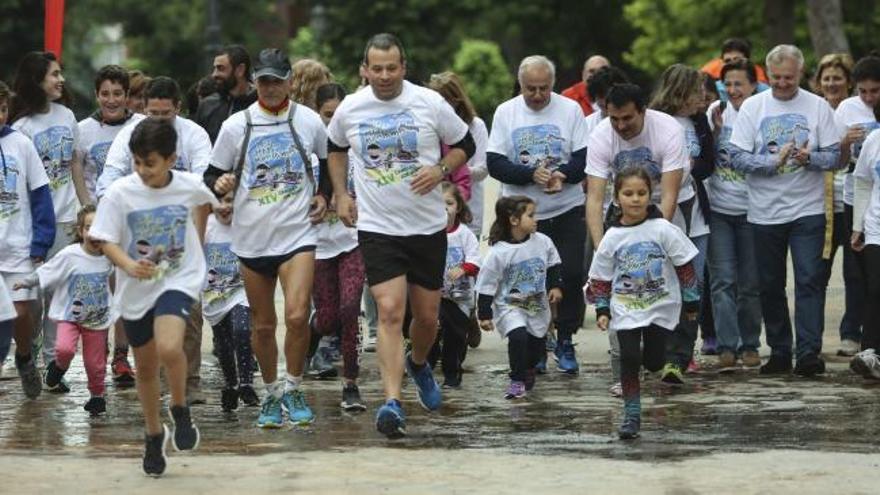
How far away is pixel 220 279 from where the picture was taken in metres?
12.9

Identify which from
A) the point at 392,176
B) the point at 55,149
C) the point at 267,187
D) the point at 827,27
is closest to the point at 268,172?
the point at 267,187

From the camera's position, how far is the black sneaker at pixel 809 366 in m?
14.0

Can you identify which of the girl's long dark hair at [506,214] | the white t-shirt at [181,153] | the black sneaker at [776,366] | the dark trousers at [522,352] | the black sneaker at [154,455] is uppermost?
the white t-shirt at [181,153]

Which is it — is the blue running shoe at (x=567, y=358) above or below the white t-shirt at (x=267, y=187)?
below

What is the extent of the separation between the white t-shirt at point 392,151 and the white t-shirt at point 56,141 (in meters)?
3.13

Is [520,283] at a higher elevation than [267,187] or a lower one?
lower

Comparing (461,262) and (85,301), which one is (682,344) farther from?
(85,301)

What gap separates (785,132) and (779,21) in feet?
102

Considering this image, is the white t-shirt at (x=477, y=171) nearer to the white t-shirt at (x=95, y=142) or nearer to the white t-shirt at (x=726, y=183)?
the white t-shirt at (x=726, y=183)

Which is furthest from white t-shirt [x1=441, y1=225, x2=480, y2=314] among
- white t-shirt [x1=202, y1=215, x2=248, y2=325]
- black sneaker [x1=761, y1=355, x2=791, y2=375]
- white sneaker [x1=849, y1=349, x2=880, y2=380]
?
white sneaker [x1=849, y1=349, x2=880, y2=380]

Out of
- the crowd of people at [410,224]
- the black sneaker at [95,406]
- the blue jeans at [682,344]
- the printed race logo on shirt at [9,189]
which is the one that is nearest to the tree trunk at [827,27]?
the crowd of people at [410,224]

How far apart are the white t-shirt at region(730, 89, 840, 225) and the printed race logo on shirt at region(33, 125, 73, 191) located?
14.0ft

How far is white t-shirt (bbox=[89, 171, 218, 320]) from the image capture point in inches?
408

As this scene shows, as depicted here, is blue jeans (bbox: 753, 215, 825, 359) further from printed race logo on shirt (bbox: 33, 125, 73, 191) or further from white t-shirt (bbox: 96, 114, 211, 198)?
printed race logo on shirt (bbox: 33, 125, 73, 191)
